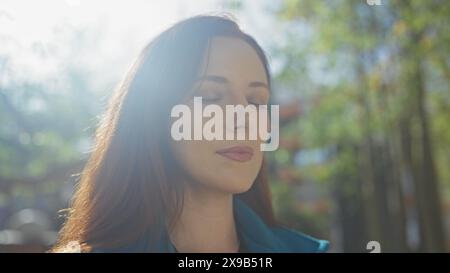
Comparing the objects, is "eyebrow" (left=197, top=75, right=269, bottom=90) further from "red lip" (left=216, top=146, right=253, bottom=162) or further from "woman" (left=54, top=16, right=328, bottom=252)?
"red lip" (left=216, top=146, right=253, bottom=162)

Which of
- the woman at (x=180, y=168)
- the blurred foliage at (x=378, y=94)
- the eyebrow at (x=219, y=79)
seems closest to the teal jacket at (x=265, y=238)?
the woman at (x=180, y=168)

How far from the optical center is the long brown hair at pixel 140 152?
3.24 ft

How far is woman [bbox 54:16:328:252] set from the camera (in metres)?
0.99

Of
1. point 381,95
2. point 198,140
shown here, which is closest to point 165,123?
point 198,140

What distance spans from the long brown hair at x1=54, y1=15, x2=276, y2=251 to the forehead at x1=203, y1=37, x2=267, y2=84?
0.6 inches

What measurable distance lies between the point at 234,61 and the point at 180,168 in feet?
0.71

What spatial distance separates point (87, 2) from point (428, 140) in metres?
3.57

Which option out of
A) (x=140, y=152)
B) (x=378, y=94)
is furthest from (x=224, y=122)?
(x=378, y=94)

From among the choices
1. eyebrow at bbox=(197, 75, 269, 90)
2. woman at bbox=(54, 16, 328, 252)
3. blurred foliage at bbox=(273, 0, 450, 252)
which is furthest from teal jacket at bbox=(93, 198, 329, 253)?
blurred foliage at bbox=(273, 0, 450, 252)

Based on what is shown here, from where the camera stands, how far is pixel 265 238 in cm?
111

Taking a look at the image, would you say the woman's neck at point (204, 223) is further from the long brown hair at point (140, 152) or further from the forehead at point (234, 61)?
the forehead at point (234, 61)

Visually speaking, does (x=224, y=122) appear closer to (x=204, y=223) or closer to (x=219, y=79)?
(x=219, y=79)

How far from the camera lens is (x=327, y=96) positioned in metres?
5.40

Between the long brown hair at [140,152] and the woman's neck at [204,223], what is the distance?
0.03 m
